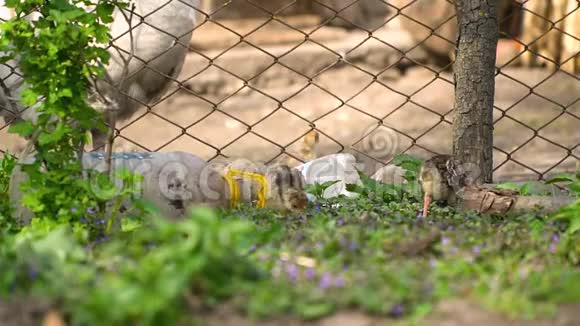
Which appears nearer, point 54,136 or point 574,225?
point 574,225

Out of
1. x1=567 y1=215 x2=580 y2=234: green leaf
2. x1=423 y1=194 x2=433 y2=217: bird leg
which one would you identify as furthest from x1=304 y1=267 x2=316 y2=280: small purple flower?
x1=423 y1=194 x2=433 y2=217: bird leg

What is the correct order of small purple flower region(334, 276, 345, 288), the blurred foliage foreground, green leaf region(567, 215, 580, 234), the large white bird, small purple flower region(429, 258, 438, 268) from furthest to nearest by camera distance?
1. the large white bird
2. green leaf region(567, 215, 580, 234)
3. small purple flower region(429, 258, 438, 268)
4. small purple flower region(334, 276, 345, 288)
5. the blurred foliage foreground

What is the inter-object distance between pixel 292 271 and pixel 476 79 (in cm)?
129

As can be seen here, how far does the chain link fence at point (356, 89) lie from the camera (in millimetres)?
5117

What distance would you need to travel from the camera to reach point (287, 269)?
1.73 meters

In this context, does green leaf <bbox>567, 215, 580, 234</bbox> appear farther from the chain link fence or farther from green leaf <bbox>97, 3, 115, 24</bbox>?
the chain link fence

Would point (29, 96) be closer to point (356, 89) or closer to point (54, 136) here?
point (54, 136)

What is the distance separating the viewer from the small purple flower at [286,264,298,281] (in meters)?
1.65

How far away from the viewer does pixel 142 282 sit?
1441 mm

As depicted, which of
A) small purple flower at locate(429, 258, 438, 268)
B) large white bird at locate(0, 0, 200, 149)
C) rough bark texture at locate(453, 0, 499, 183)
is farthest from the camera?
large white bird at locate(0, 0, 200, 149)

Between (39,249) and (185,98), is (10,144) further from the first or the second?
(39,249)

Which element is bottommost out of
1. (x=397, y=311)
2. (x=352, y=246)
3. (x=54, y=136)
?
(x=397, y=311)

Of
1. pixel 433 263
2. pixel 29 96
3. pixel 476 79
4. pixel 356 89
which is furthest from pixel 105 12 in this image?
pixel 356 89

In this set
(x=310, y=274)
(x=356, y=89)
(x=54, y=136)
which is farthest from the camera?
(x=356, y=89)
